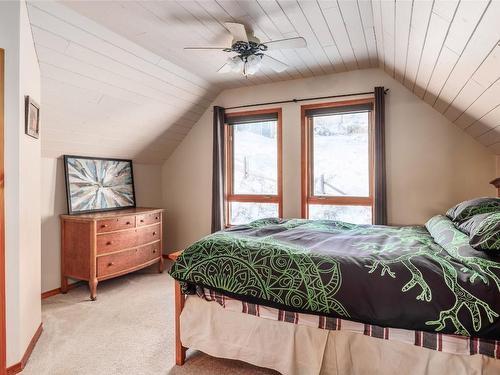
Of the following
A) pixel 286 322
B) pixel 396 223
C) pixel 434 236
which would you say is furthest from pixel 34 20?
pixel 396 223

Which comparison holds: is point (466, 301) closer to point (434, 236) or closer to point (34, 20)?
point (434, 236)

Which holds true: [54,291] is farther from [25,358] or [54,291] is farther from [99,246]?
[25,358]

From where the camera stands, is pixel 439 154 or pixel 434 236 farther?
pixel 439 154

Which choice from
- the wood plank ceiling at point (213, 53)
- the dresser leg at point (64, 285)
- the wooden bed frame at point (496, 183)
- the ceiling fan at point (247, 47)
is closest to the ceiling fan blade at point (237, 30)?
the ceiling fan at point (247, 47)

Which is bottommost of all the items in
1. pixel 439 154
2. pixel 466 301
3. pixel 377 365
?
pixel 377 365

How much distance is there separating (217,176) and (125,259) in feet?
5.00

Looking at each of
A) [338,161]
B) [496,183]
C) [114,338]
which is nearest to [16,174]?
[114,338]

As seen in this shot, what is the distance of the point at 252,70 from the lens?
265cm

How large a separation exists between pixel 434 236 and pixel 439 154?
147cm

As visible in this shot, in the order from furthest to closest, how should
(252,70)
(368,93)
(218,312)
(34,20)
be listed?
(368,93) < (252,70) < (34,20) < (218,312)

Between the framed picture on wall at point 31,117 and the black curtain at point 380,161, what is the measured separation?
315 cm

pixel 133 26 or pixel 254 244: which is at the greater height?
pixel 133 26

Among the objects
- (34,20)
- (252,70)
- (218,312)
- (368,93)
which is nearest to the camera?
(218,312)

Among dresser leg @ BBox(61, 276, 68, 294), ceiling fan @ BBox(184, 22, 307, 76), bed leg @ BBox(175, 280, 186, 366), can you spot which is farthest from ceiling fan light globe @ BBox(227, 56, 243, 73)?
dresser leg @ BBox(61, 276, 68, 294)
